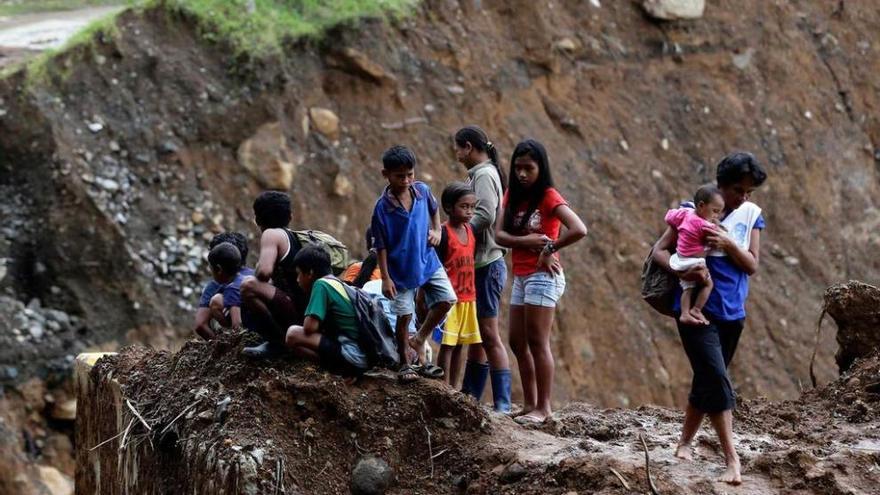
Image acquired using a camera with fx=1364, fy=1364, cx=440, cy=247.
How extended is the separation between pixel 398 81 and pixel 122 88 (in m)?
3.20

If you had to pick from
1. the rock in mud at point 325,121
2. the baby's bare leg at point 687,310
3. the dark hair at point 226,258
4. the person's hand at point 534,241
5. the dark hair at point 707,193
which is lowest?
the baby's bare leg at point 687,310

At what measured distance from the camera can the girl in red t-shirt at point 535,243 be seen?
7594 millimetres

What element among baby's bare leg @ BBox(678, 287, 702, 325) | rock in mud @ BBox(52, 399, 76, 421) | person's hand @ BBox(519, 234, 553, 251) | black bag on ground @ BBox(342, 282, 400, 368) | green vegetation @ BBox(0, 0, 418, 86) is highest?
green vegetation @ BBox(0, 0, 418, 86)

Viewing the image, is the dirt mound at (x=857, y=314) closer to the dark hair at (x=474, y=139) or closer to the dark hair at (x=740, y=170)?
the dark hair at (x=474, y=139)

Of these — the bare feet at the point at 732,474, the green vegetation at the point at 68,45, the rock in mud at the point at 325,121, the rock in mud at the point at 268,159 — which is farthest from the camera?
the rock in mud at the point at 325,121

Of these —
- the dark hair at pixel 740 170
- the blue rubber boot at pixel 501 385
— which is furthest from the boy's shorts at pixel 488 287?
the dark hair at pixel 740 170

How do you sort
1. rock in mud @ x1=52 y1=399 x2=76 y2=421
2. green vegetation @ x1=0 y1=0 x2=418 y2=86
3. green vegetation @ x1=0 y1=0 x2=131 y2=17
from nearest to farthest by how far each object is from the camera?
1. rock in mud @ x1=52 y1=399 x2=76 y2=421
2. green vegetation @ x1=0 y1=0 x2=418 y2=86
3. green vegetation @ x1=0 y1=0 x2=131 y2=17

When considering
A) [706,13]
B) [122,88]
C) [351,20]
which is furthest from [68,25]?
[706,13]

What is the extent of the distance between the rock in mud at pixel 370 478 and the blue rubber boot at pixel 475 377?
196 cm

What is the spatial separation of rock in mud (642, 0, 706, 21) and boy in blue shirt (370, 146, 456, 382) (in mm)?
11597

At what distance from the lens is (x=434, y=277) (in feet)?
24.6

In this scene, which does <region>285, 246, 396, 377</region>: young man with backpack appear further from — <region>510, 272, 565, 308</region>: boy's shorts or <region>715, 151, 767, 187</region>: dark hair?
<region>715, 151, 767, 187</region>: dark hair

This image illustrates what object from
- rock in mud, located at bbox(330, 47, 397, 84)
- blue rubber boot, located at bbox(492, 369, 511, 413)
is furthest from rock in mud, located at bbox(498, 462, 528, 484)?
rock in mud, located at bbox(330, 47, 397, 84)

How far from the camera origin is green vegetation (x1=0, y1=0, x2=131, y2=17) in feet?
62.4
